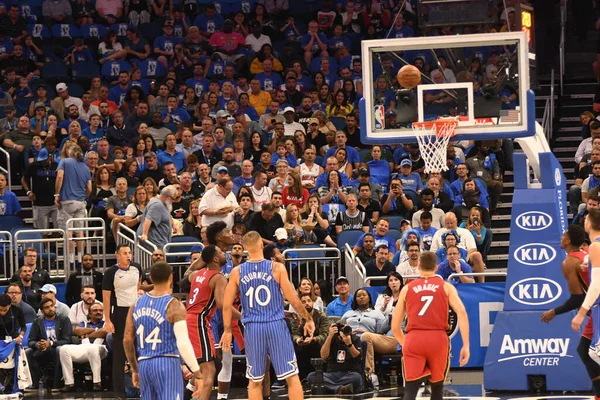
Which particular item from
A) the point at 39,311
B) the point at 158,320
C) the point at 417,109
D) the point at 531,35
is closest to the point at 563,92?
the point at 531,35

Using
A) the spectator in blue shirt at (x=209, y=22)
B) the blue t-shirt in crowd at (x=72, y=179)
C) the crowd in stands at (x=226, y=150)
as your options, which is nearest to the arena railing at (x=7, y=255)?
the crowd in stands at (x=226, y=150)

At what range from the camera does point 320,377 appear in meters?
14.8

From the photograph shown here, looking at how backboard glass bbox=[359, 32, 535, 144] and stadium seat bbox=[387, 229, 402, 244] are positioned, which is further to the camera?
stadium seat bbox=[387, 229, 402, 244]

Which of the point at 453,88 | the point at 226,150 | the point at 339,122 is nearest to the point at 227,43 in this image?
the point at 339,122

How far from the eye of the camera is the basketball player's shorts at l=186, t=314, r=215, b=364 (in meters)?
12.6

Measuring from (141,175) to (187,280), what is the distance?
6660mm

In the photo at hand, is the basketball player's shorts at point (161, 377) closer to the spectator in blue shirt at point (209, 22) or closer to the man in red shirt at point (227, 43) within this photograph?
the man in red shirt at point (227, 43)

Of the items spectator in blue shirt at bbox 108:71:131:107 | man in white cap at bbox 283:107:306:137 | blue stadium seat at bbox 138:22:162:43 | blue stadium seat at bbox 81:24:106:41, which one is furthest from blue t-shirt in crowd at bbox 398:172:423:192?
blue stadium seat at bbox 81:24:106:41

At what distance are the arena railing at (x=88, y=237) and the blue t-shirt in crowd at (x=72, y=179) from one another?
429mm

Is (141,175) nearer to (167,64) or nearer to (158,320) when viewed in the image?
(167,64)

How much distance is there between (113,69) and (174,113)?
257cm

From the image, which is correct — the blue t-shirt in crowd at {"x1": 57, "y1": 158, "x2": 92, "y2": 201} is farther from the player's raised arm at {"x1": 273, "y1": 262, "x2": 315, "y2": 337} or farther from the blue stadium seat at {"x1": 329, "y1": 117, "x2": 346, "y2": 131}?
the player's raised arm at {"x1": 273, "y1": 262, "x2": 315, "y2": 337}

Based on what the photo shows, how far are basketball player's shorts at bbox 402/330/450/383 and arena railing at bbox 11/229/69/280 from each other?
773 centimetres

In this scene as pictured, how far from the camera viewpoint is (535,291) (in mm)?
14602
